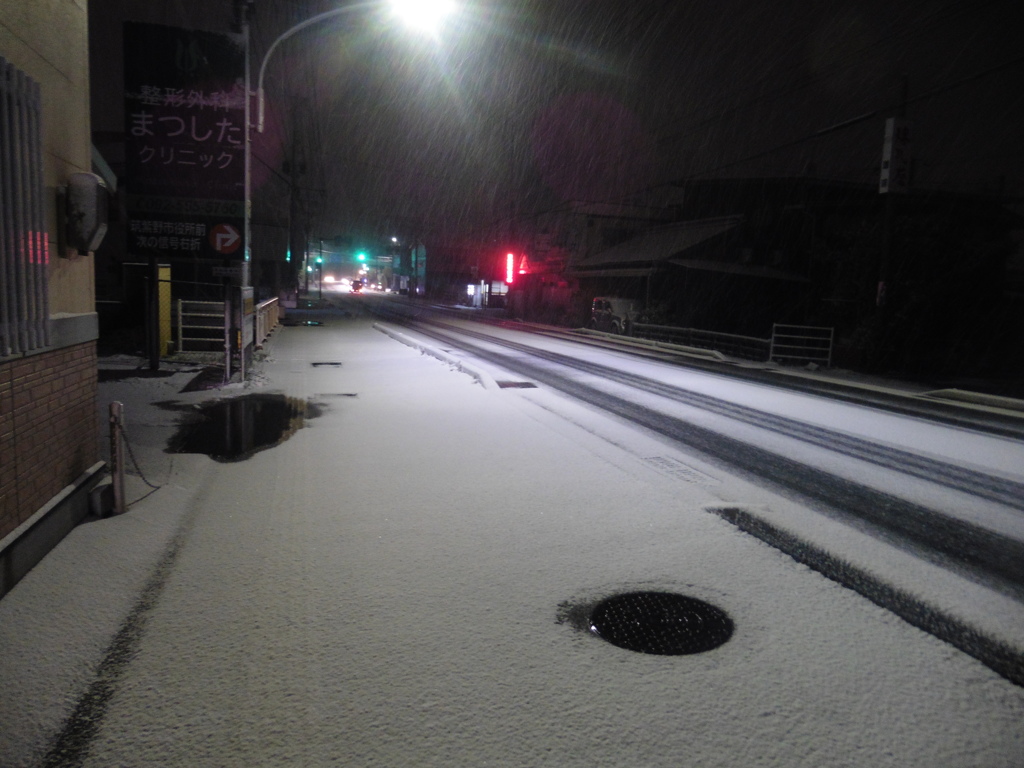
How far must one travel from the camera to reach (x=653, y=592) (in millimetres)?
4184

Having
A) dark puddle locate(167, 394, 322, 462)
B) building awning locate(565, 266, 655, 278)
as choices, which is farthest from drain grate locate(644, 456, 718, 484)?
building awning locate(565, 266, 655, 278)

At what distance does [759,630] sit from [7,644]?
13.3ft

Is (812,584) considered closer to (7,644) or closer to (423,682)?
(423,682)

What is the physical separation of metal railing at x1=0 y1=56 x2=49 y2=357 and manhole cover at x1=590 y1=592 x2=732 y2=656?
395 cm

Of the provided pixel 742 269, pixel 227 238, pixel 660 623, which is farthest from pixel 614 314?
pixel 660 623

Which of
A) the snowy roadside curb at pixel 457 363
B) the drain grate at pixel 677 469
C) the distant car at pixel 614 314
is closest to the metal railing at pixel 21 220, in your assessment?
the drain grate at pixel 677 469

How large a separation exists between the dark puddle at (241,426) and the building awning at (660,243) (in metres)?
23.1

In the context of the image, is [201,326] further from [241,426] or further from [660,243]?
[660,243]

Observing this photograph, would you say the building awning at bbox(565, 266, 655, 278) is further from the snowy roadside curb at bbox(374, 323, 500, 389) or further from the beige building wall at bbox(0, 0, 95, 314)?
the beige building wall at bbox(0, 0, 95, 314)

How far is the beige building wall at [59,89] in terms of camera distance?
14.7 ft

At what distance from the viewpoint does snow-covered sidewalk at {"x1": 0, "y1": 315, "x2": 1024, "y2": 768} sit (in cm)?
273

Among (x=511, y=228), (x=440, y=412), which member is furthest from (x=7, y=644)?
(x=511, y=228)

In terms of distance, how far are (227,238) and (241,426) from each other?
16.3ft

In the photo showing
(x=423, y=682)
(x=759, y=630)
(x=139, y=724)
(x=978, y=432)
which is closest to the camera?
(x=139, y=724)
